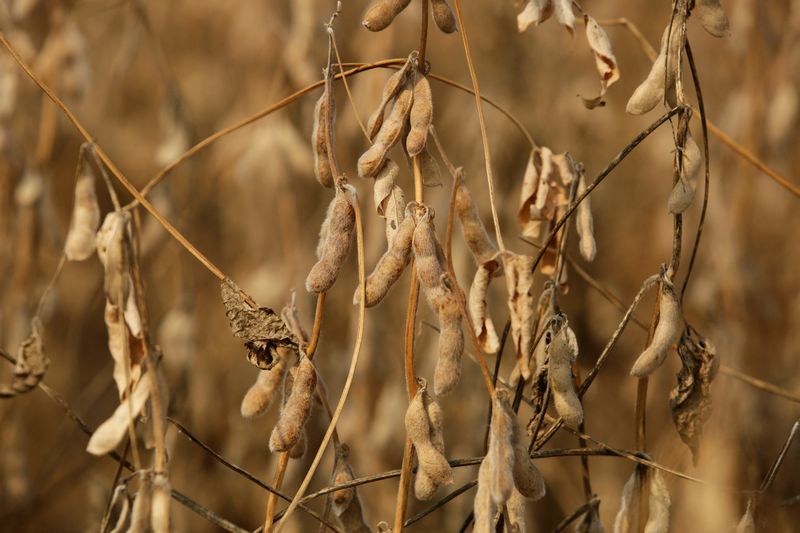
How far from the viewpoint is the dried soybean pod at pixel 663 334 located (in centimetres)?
71

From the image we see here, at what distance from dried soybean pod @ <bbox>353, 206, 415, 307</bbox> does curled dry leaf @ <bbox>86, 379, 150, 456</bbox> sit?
7.8 inches

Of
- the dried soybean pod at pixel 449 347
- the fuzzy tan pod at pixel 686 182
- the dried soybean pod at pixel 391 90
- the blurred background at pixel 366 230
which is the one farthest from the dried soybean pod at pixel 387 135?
the blurred background at pixel 366 230

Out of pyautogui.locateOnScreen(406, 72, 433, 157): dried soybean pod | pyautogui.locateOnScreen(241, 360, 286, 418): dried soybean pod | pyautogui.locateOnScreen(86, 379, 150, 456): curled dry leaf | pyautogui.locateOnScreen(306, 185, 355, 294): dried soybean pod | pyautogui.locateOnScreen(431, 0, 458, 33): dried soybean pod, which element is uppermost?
pyautogui.locateOnScreen(431, 0, 458, 33): dried soybean pod

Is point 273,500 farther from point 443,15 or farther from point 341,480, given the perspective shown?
point 443,15

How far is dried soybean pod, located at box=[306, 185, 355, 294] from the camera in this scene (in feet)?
2.25

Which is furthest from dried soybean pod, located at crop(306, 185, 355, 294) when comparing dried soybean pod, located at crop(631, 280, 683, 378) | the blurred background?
the blurred background

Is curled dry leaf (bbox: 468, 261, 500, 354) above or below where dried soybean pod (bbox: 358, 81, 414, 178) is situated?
below

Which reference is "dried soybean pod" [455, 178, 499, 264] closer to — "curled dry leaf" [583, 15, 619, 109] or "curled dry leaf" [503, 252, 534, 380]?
"curled dry leaf" [503, 252, 534, 380]

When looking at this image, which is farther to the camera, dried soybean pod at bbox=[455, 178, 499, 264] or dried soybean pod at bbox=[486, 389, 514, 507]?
dried soybean pod at bbox=[455, 178, 499, 264]

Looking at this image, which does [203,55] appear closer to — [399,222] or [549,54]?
[549,54]

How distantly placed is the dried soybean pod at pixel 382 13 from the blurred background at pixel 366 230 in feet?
1.78

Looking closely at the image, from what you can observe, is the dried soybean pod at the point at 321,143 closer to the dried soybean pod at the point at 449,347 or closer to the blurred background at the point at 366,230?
the dried soybean pod at the point at 449,347

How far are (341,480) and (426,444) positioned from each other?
0.10 metres

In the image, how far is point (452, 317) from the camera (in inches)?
26.9
